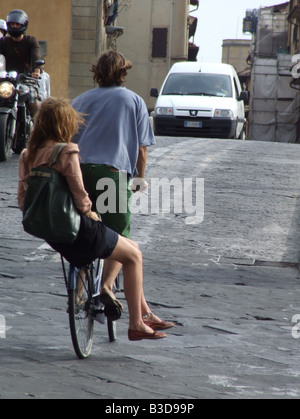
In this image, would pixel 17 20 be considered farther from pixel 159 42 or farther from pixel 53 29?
pixel 159 42

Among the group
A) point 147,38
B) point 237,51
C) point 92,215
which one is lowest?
point 237,51

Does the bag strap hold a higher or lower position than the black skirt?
higher

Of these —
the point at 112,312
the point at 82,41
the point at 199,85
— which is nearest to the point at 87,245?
the point at 112,312

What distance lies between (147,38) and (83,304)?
45226 mm

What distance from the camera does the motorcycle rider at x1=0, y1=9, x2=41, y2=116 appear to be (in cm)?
1199

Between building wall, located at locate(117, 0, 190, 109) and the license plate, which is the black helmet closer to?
the license plate

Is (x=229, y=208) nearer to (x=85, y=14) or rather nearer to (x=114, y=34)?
(x=85, y=14)

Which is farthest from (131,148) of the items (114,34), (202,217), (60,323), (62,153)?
(114,34)

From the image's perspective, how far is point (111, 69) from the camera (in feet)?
18.1

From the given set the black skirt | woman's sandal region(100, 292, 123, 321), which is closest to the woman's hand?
the black skirt

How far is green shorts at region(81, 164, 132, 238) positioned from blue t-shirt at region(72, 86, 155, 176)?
0.05m

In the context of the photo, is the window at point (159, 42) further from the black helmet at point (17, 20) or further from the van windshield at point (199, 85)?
the black helmet at point (17, 20)

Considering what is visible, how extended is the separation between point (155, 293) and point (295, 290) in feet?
4.25

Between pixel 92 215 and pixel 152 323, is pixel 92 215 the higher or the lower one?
the higher one
